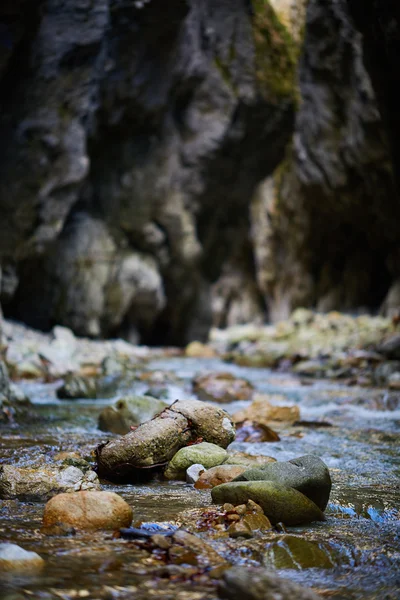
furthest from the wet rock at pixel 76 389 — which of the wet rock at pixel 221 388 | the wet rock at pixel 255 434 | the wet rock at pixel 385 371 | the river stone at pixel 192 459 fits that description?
the wet rock at pixel 385 371

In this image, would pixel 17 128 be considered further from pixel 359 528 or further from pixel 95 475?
pixel 359 528

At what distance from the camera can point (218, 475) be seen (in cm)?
343

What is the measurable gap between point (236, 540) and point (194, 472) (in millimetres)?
1155

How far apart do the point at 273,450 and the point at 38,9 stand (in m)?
10.8

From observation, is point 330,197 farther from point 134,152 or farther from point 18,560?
point 18,560

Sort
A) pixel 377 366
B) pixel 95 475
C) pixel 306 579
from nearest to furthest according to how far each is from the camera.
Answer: pixel 306 579 < pixel 95 475 < pixel 377 366

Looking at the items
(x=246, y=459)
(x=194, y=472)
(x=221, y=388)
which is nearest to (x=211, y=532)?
(x=194, y=472)

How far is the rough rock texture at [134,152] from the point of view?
1248 cm

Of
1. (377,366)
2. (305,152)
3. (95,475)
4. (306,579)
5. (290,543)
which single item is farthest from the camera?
(305,152)

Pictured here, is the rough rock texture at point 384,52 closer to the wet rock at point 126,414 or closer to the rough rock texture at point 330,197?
the rough rock texture at point 330,197

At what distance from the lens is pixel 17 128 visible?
12102mm

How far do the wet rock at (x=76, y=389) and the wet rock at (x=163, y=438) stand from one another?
3.58 meters

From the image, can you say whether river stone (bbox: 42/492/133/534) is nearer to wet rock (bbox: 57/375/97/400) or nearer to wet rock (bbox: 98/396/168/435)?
wet rock (bbox: 98/396/168/435)

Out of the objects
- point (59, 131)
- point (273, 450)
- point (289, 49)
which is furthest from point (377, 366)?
point (289, 49)
